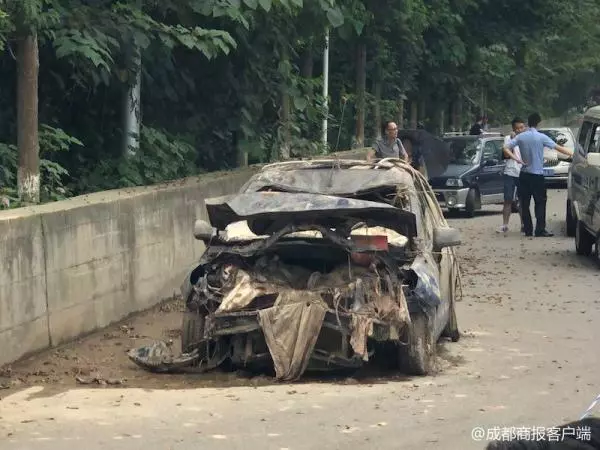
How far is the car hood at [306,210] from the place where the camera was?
336 inches

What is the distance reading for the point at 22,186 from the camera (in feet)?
34.6

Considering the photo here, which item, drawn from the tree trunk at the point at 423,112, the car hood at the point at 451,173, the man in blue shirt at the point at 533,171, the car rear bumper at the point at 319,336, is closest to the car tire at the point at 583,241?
the man in blue shirt at the point at 533,171

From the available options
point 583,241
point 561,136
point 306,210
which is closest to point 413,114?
point 561,136

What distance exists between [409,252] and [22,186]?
152 inches

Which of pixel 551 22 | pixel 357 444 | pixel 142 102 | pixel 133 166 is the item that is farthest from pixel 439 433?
pixel 551 22

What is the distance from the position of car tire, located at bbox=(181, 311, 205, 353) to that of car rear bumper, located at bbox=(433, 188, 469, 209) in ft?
48.0

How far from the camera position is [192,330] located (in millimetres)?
8680

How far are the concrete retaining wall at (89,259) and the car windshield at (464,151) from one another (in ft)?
37.3

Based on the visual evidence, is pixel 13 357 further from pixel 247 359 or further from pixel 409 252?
pixel 409 252

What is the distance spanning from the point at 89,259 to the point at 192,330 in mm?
1861

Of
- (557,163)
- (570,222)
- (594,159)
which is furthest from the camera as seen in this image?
(557,163)

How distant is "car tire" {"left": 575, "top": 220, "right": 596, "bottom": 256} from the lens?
52.4ft

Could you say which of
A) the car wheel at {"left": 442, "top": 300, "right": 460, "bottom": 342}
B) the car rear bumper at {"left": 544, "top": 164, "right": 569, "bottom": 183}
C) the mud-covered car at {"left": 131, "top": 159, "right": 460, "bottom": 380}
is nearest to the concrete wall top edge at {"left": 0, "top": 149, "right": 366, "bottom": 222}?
the mud-covered car at {"left": 131, "top": 159, "right": 460, "bottom": 380}

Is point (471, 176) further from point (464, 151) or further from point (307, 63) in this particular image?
point (307, 63)
